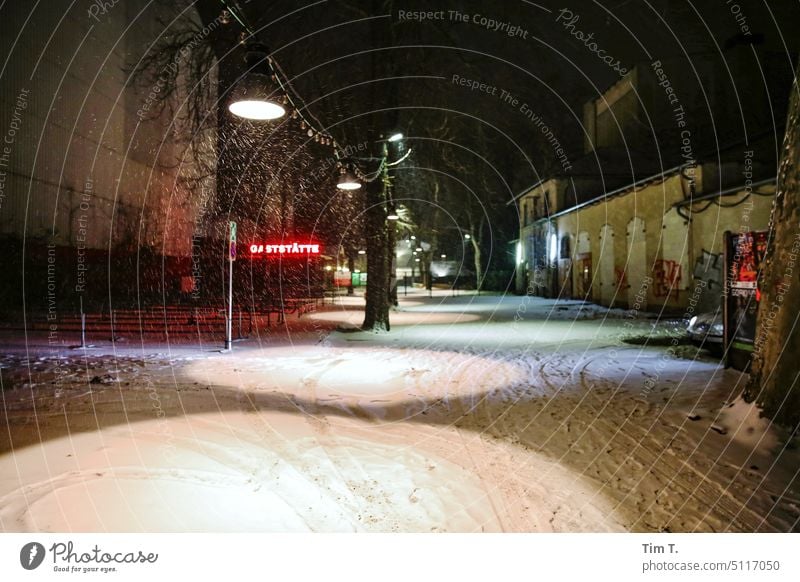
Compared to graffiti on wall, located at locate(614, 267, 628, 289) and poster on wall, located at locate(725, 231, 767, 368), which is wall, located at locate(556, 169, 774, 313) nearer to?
graffiti on wall, located at locate(614, 267, 628, 289)

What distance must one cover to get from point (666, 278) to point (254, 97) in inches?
874

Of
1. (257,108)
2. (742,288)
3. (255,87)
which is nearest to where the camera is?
(255,87)

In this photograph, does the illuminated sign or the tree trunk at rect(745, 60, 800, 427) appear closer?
the tree trunk at rect(745, 60, 800, 427)

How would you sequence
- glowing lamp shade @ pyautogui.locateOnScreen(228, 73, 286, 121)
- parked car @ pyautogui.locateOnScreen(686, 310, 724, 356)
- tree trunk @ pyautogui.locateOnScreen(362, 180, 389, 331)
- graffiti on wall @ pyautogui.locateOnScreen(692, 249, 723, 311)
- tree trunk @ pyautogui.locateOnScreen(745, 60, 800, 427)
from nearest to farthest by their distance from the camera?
tree trunk @ pyautogui.locateOnScreen(745, 60, 800, 427) → glowing lamp shade @ pyautogui.locateOnScreen(228, 73, 286, 121) → parked car @ pyautogui.locateOnScreen(686, 310, 724, 356) → tree trunk @ pyautogui.locateOnScreen(362, 180, 389, 331) → graffiti on wall @ pyautogui.locateOnScreen(692, 249, 723, 311)

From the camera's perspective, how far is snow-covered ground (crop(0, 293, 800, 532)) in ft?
12.1

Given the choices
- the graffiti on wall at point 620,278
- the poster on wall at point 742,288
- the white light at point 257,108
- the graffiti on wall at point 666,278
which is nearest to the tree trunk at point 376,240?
the white light at point 257,108

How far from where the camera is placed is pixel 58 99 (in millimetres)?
21812

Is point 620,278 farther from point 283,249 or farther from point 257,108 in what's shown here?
point 257,108

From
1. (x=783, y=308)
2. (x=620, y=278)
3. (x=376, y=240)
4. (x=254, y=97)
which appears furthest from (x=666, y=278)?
(x=254, y=97)

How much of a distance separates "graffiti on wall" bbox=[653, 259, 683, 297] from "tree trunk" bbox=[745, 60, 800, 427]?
1805 cm

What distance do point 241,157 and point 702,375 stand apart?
22.3 metres

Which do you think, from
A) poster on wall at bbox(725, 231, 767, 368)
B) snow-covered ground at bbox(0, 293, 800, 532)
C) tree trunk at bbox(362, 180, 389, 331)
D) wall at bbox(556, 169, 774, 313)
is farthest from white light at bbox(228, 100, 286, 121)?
wall at bbox(556, 169, 774, 313)

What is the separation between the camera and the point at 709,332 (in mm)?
10648

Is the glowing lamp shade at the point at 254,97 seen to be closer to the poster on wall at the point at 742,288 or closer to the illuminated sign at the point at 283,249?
the poster on wall at the point at 742,288
